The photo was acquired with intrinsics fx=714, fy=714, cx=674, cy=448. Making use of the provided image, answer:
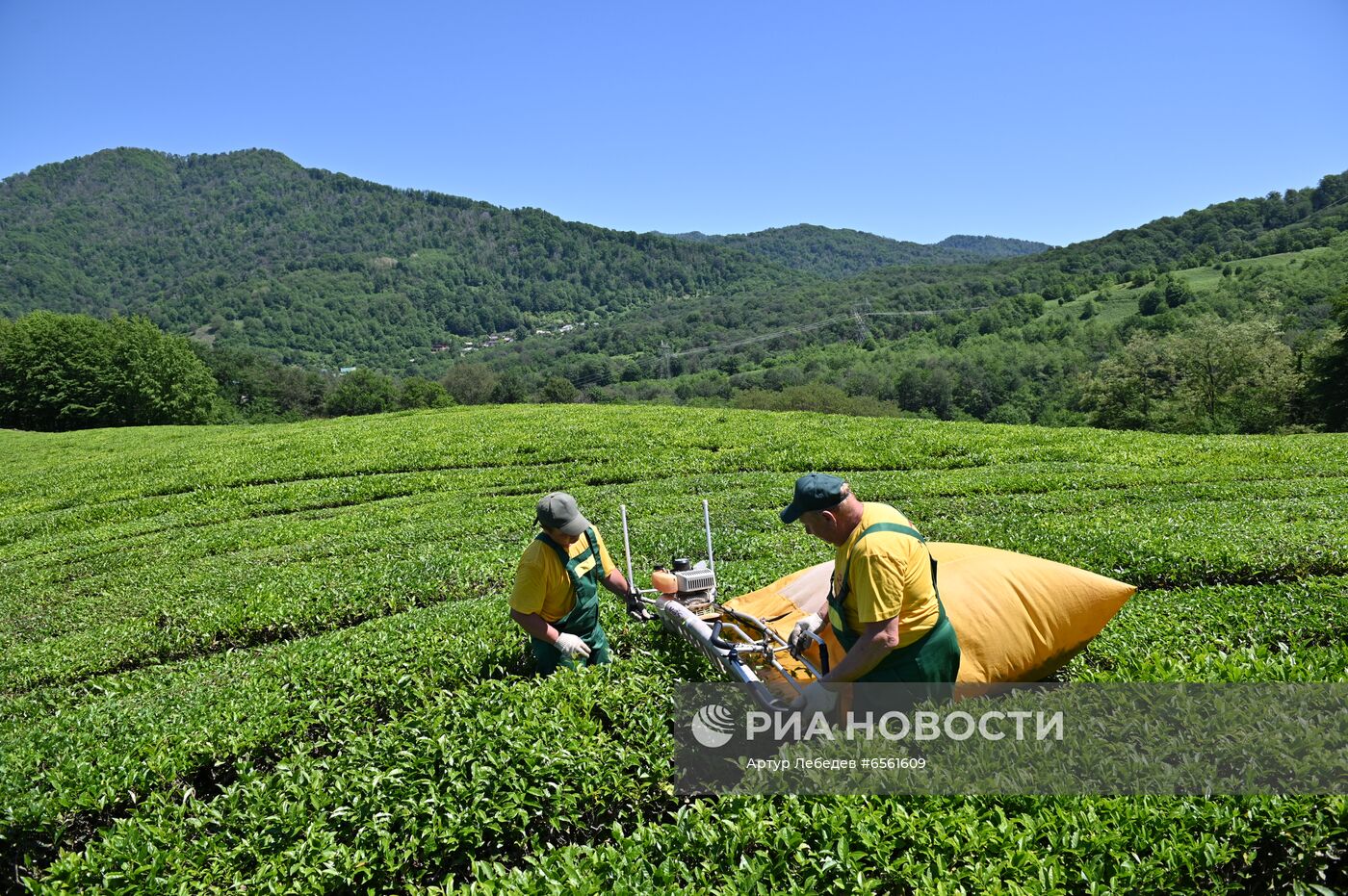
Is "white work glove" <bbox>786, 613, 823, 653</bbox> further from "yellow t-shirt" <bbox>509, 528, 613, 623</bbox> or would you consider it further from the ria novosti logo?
"yellow t-shirt" <bbox>509, 528, 613, 623</bbox>

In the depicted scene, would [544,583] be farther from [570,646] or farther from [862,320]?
[862,320]

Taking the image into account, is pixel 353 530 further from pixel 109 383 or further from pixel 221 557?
pixel 109 383

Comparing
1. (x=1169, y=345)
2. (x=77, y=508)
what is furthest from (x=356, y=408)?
(x=1169, y=345)

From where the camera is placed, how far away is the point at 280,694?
6.80 metres

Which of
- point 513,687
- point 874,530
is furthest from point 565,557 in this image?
point 874,530

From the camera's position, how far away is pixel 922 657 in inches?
195

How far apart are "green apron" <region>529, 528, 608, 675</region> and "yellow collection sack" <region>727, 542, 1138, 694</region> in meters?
2.12

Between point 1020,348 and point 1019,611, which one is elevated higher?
point 1020,348

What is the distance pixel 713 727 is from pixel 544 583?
1.88m

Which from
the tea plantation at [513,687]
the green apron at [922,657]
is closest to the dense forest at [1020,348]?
the tea plantation at [513,687]

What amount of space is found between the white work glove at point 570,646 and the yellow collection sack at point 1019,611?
2.08 metres

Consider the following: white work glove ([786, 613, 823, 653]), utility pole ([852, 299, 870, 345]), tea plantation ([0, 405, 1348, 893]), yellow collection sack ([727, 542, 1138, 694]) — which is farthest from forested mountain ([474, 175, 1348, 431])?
white work glove ([786, 613, 823, 653])

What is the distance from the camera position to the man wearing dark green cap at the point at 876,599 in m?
4.63

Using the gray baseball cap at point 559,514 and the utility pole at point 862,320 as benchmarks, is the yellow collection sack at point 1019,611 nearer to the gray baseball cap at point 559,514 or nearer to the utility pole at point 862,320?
the gray baseball cap at point 559,514
